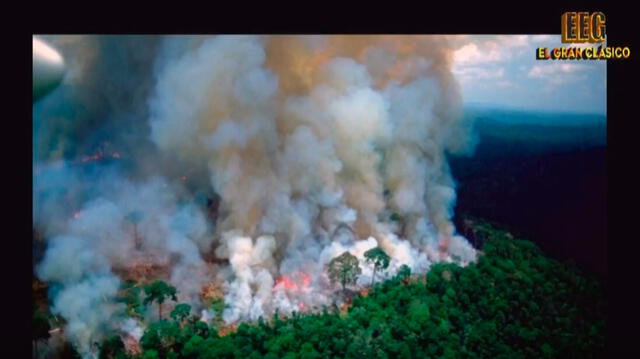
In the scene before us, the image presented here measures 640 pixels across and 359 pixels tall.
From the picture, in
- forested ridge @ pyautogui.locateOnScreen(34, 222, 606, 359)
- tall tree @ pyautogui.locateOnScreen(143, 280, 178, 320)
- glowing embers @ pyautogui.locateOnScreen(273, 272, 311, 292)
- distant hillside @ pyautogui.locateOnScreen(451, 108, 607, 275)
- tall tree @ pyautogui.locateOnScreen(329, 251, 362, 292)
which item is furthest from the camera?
distant hillside @ pyautogui.locateOnScreen(451, 108, 607, 275)

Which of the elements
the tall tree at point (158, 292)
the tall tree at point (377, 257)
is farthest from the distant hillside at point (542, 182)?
the tall tree at point (158, 292)

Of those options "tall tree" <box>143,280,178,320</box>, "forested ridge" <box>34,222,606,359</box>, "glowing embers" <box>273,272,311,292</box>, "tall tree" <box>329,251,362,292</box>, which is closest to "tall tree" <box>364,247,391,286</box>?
"forested ridge" <box>34,222,606,359</box>

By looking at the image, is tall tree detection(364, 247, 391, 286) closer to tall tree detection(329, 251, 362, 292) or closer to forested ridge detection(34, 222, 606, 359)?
forested ridge detection(34, 222, 606, 359)

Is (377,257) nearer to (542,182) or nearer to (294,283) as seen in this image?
(294,283)

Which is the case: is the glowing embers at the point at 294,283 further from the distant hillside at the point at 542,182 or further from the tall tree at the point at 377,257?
the distant hillside at the point at 542,182

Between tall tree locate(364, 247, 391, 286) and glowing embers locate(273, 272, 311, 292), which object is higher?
tall tree locate(364, 247, 391, 286)

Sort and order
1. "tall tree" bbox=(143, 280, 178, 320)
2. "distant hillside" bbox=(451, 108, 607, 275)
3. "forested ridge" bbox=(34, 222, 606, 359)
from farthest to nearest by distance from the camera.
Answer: "distant hillside" bbox=(451, 108, 607, 275) < "tall tree" bbox=(143, 280, 178, 320) < "forested ridge" bbox=(34, 222, 606, 359)

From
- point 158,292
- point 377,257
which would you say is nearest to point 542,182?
point 377,257

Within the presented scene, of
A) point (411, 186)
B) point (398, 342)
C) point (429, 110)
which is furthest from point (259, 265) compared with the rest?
point (429, 110)
